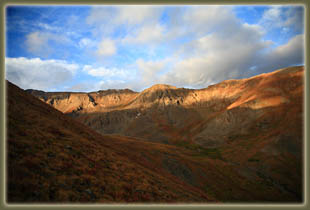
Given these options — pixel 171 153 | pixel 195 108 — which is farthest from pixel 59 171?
pixel 195 108

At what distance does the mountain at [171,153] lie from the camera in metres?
7.25

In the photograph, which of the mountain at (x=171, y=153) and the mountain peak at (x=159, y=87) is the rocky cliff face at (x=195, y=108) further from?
the mountain at (x=171, y=153)

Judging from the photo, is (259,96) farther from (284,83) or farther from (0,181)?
(0,181)

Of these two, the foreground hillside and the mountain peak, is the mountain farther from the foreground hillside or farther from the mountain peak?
the mountain peak

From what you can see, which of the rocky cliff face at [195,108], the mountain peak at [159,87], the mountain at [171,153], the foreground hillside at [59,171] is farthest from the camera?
the mountain peak at [159,87]

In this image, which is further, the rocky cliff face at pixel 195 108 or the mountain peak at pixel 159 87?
the mountain peak at pixel 159 87

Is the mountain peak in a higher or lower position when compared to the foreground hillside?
higher

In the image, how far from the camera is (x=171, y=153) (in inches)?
1086

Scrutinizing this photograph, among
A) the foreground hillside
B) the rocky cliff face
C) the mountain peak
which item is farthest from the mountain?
the mountain peak

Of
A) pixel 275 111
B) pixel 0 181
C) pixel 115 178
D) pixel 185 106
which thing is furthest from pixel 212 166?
pixel 185 106

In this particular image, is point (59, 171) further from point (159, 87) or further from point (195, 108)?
point (159, 87)

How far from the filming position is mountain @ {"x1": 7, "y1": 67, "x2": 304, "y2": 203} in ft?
23.8

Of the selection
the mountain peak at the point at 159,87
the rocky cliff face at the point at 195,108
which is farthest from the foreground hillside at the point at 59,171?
the mountain peak at the point at 159,87

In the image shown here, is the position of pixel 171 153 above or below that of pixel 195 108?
below
